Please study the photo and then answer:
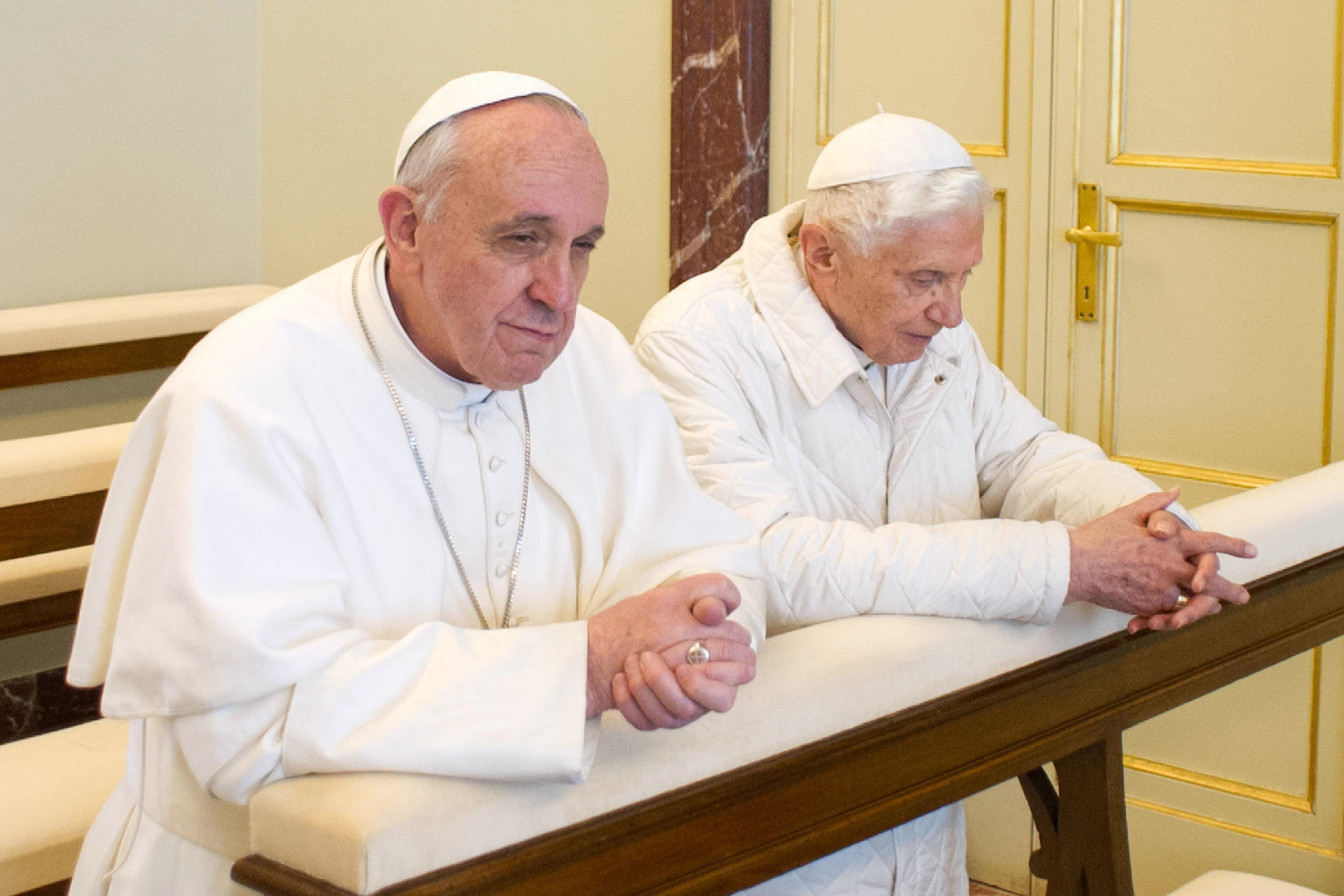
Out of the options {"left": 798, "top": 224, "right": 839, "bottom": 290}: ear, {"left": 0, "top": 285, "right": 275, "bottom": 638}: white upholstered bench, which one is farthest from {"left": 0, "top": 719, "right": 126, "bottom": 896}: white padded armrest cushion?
{"left": 798, "top": 224, "right": 839, "bottom": 290}: ear

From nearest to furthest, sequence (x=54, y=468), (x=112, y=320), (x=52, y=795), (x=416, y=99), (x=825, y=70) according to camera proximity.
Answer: (x=52, y=795) < (x=54, y=468) < (x=112, y=320) < (x=825, y=70) < (x=416, y=99)

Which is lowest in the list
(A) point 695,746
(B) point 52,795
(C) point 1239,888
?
(C) point 1239,888

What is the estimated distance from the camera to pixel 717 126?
4.64m

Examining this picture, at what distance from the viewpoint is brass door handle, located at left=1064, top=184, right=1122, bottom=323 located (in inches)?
158

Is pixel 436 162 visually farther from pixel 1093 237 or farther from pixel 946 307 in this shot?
pixel 1093 237

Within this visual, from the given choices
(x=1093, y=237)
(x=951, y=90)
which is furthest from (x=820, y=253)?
(x=951, y=90)

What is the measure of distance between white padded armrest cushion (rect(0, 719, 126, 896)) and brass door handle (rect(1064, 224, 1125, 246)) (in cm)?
247

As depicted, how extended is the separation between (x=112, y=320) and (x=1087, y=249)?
2.48 meters

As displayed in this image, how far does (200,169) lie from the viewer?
502 centimetres

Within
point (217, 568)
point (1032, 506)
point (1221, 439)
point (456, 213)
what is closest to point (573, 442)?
point (456, 213)

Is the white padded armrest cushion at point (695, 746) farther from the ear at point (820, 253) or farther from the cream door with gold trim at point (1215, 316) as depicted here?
the cream door with gold trim at point (1215, 316)

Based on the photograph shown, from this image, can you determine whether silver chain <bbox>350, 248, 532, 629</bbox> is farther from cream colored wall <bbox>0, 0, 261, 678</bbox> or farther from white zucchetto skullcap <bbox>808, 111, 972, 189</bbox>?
cream colored wall <bbox>0, 0, 261, 678</bbox>

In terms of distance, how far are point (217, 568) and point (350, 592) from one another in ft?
0.67

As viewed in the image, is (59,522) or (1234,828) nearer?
(59,522)
